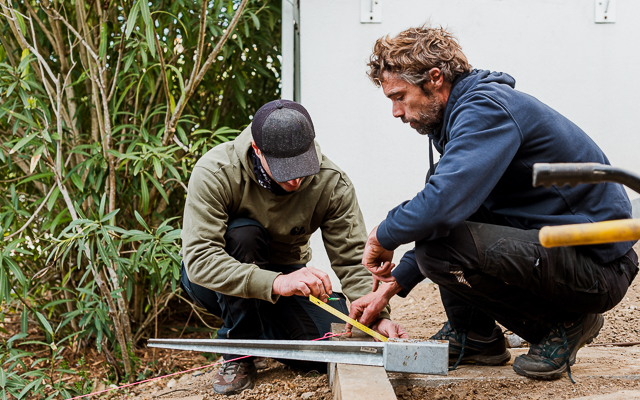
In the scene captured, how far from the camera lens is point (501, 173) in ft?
5.44

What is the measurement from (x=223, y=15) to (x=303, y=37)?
0.56m

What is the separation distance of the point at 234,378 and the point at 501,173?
1.34 metres

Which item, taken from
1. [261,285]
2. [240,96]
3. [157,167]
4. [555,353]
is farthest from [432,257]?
[240,96]

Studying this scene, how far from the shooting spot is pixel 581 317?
188 cm

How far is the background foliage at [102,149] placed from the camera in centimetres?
286

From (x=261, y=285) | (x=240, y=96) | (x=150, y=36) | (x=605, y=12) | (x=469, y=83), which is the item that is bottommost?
(x=261, y=285)

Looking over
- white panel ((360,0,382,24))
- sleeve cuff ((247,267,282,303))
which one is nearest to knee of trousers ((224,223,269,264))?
sleeve cuff ((247,267,282,303))

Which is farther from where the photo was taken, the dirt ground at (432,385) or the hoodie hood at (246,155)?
the hoodie hood at (246,155)

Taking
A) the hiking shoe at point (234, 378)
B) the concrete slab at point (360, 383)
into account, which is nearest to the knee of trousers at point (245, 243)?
the hiking shoe at point (234, 378)

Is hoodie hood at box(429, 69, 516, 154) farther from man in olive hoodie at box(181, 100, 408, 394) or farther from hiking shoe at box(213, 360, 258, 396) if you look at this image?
hiking shoe at box(213, 360, 258, 396)

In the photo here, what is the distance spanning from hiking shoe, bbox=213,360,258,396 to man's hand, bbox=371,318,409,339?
57cm

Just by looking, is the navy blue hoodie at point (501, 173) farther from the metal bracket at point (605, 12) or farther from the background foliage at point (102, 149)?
the metal bracket at point (605, 12)

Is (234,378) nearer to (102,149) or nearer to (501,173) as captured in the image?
(501,173)

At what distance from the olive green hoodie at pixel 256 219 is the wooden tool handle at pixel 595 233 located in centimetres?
125
